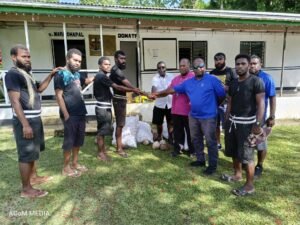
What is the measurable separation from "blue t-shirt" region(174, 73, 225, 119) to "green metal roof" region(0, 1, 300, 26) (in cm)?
445

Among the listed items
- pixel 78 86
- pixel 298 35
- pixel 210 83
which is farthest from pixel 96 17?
pixel 298 35

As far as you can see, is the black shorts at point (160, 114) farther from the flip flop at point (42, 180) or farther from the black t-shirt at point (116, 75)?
the flip flop at point (42, 180)

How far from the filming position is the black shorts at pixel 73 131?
4.04m

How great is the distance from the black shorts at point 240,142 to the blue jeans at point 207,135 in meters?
A: 0.42

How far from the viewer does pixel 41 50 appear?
1034 cm

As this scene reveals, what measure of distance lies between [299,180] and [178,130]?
2111 millimetres

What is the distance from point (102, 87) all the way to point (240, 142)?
2.44 metres

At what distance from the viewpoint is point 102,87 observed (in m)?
4.66

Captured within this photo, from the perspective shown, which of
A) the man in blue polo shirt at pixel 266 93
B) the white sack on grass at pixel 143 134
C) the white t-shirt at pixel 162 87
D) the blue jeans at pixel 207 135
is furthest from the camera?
the white sack on grass at pixel 143 134

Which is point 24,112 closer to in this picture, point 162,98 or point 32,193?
point 32,193

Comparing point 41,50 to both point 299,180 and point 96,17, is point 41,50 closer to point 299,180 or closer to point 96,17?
point 96,17

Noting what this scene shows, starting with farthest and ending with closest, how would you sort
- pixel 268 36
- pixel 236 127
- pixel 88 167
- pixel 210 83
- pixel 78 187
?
pixel 268 36, pixel 88 167, pixel 210 83, pixel 78 187, pixel 236 127

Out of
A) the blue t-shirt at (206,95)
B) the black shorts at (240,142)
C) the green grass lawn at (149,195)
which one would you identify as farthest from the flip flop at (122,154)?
the black shorts at (240,142)

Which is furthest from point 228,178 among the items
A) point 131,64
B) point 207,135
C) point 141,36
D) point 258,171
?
point 131,64
